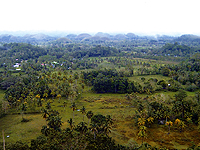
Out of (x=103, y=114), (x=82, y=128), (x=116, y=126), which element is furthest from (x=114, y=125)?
(x=82, y=128)

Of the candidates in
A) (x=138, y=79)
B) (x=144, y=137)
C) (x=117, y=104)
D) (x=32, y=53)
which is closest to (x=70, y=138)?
(x=144, y=137)

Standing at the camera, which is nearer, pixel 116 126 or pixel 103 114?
pixel 116 126

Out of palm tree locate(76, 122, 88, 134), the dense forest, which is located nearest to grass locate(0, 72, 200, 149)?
the dense forest

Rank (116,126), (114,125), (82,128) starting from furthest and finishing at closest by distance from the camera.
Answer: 1. (114,125)
2. (116,126)
3. (82,128)

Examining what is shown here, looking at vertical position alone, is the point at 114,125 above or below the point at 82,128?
below

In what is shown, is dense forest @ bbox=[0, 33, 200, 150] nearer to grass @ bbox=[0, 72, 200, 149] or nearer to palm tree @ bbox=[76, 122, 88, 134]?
grass @ bbox=[0, 72, 200, 149]

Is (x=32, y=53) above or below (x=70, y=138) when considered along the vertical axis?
above

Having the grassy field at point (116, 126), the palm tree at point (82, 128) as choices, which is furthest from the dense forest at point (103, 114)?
the palm tree at point (82, 128)

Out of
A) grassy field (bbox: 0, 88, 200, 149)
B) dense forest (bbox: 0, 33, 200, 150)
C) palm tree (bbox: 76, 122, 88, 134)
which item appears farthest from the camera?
grassy field (bbox: 0, 88, 200, 149)

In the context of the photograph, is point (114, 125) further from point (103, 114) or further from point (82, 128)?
point (82, 128)

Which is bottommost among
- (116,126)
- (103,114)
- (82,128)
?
(116,126)

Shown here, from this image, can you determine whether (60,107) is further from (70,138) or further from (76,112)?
(70,138)
